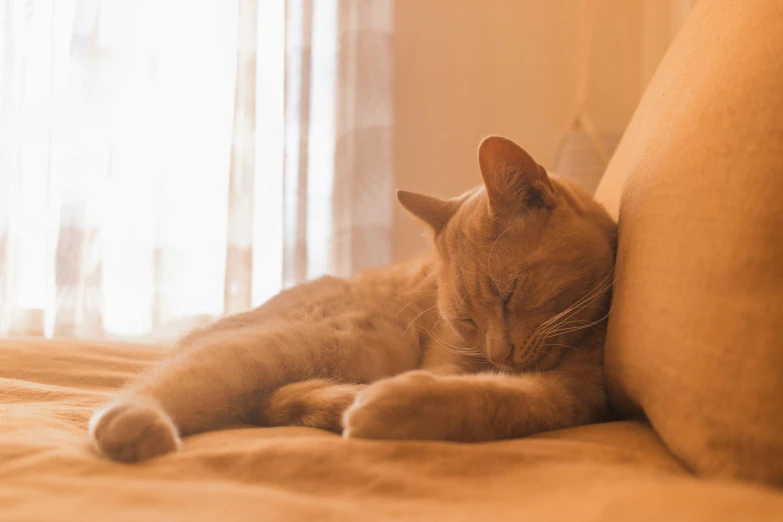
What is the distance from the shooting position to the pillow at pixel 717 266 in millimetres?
736

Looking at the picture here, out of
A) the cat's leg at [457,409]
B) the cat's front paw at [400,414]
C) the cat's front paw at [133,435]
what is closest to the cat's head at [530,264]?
the cat's leg at [457,409]

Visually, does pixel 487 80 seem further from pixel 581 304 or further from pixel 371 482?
pixel 371 482

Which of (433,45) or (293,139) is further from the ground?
(433,45)

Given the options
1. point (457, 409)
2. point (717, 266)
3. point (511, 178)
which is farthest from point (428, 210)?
point (717, 266)

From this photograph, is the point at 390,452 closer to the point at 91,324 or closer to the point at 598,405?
the point at 598,405

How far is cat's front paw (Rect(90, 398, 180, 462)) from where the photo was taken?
88 cm

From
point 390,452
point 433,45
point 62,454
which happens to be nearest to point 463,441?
point 390,452

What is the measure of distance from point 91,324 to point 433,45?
2108 mm

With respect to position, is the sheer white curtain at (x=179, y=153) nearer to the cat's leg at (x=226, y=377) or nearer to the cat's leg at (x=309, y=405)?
the cat's leg at (x=226, y=377)

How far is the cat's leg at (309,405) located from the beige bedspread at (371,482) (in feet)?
0.27

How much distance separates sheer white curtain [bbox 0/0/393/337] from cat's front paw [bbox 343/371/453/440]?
2.22 metres

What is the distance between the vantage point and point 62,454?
88cm

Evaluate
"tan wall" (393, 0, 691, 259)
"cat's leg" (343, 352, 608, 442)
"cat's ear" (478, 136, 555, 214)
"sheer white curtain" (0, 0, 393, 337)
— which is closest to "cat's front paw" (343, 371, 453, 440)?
"cat's leg" (343, 352, 608, 442)

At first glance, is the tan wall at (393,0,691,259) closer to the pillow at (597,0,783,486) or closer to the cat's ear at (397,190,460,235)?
the cat's ear at (397,190,460,235)
